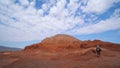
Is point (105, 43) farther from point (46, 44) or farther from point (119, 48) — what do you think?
point (46, 44)

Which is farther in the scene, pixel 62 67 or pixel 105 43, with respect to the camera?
pixel 105 43

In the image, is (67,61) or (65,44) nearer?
(67,61)

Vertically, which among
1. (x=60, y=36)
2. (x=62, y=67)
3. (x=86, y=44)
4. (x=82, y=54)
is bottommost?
(x=62, y=67)

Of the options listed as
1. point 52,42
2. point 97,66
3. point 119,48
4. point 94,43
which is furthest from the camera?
point 52,42

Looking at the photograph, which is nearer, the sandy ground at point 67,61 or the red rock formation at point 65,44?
the sandy ground at point 67,61

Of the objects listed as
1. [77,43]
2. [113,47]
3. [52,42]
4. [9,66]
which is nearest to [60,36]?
[52,42]

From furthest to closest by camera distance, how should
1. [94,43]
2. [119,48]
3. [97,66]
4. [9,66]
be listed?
[94,43] < [119,48] < [9,66] < [97,66]

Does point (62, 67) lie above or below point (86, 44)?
below

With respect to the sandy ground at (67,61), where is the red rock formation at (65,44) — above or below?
above

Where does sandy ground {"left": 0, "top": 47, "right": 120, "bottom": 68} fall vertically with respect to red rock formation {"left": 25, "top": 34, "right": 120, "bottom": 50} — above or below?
below

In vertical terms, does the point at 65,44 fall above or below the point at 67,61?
above

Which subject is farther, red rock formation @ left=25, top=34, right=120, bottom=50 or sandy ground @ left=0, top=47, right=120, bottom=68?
red rock formation @ left=25, top=34, right=120, bottom=50

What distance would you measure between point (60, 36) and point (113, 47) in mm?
12451

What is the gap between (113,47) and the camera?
31.5 metres
